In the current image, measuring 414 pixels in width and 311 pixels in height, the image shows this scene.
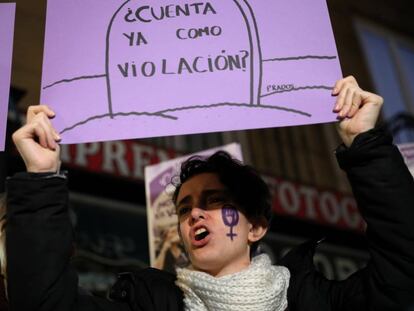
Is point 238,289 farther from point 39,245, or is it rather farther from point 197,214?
point 39,245

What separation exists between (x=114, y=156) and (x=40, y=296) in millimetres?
3648

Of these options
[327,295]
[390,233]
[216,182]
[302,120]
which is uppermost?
[302,120]

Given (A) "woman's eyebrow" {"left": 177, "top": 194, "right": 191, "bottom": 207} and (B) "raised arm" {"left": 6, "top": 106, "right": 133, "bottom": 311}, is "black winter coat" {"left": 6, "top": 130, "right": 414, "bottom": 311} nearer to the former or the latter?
(B) "raised arm" {"left": 6, "top": 106, "right": 133, "bottom": 311}

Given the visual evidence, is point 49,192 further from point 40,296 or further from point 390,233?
point 390,233

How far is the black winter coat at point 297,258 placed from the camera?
101 centimetres

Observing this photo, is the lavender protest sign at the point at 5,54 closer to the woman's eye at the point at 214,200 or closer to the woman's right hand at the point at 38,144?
the woman's right hand at the point at 38,144

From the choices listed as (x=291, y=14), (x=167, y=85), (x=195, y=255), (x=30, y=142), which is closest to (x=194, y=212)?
(x=195, y=255)

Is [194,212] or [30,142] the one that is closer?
[30,142]

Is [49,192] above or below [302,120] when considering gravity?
below

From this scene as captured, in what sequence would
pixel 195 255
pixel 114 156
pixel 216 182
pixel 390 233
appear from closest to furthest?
1. pixel 390 233
2. pixel 195 255
3. pixel 216 182
4. pixel 114 156

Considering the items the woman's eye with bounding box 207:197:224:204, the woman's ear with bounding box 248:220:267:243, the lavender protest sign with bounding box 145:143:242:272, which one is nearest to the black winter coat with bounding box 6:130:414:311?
the woman's ear with bounding box 248:220:267:243

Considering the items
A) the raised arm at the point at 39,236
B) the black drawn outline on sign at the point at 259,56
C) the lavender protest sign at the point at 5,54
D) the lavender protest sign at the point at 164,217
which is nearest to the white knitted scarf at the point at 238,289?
the raised arm at the point at 39,236

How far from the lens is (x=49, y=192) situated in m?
1.05

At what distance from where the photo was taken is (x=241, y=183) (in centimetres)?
143
